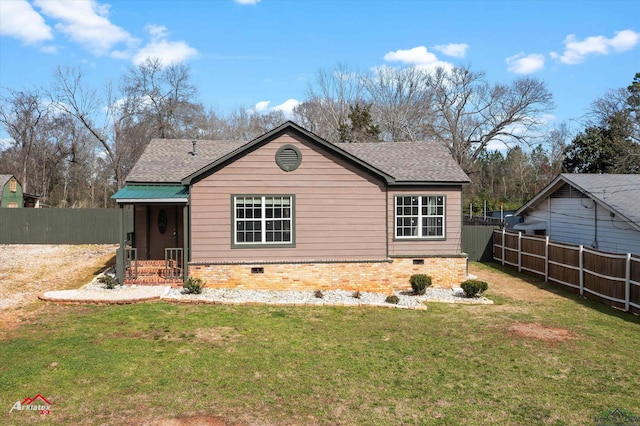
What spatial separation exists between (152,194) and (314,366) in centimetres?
916

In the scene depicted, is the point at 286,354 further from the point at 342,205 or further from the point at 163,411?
the point at 342,205

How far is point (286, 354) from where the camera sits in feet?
27.6

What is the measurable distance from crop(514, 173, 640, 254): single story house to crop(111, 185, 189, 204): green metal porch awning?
15185 mm

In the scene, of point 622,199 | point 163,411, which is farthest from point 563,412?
point 622,199

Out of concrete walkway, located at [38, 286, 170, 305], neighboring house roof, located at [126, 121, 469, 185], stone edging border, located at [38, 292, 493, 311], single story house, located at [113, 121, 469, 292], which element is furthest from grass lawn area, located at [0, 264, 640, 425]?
neighboring house roof, located at [126, 121, 469, 185]

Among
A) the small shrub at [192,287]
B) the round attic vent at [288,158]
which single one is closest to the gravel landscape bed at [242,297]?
the small shrub at [192,287]

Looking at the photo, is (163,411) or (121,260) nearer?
(163,411)

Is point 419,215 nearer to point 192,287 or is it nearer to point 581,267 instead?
point 581,267

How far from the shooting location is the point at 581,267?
1469 centimetres

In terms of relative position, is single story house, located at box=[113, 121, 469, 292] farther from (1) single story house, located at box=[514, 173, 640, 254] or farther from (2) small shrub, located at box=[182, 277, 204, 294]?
(1) single story house, located at box=[514, 173, 640, 254]

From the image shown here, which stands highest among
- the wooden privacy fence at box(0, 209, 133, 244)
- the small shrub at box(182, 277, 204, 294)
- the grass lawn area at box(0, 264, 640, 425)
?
the wooden privacy fence at box(0, 209, 133, 244)

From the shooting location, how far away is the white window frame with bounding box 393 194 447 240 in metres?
16.1

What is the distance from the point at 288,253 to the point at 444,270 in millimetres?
5789

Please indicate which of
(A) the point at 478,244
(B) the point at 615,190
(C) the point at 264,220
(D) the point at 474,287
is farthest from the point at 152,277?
(B) the point at 615,190
